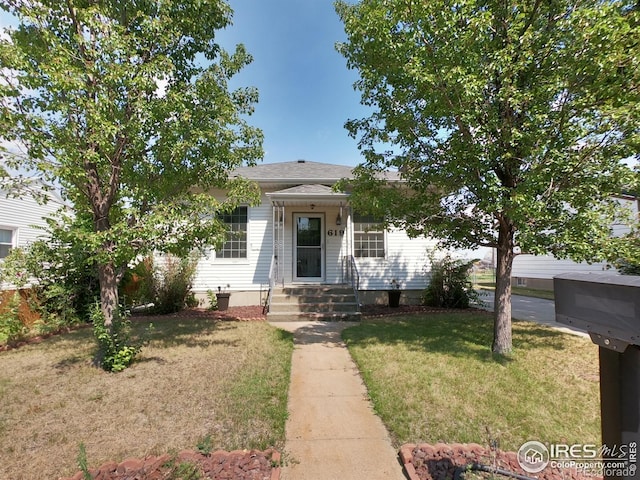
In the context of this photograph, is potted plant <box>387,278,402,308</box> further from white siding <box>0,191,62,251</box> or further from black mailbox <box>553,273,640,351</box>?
white siding <box>0,191,62,251</box>

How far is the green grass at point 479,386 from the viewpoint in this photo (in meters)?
3.14

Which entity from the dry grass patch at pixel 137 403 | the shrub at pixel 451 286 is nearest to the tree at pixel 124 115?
the dry grass patch at pixel 137 403

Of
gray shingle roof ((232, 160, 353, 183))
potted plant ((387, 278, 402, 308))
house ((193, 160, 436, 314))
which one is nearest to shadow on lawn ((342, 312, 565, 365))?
potted plant ((387, 278, 402, 308))

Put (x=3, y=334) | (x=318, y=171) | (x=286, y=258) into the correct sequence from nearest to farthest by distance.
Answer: (x=3, y=334) → (x=286, y=258) → (x=318, y=171)

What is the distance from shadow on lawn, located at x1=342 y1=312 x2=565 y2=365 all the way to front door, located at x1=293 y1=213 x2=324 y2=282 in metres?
3.46

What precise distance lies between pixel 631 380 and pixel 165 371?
5.08 metres

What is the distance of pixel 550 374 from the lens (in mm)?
4438

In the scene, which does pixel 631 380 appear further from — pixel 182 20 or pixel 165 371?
pixel 182 20

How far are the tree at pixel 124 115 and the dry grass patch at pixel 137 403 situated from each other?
109 cm

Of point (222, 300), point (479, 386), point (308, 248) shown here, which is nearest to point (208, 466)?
point (479, 386)

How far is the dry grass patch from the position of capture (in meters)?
2.85

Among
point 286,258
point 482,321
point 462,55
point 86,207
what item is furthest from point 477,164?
point 286,258

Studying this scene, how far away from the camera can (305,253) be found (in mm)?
10781

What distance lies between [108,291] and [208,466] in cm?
335
